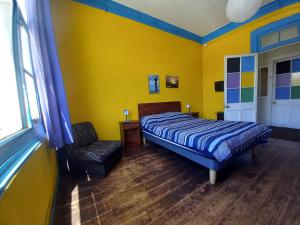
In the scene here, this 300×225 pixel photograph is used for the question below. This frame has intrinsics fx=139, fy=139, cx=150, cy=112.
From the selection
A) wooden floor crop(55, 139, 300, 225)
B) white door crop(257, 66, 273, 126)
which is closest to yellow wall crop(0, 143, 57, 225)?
wooden floor crop(55, 139, 300, 225)

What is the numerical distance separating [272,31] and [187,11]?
2.00m

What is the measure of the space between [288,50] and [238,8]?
3.33 m

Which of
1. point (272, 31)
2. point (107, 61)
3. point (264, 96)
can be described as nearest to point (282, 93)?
point (264, 96)

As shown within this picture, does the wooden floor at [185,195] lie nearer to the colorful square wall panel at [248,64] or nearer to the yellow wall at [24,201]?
the yellow wall at [24,201]

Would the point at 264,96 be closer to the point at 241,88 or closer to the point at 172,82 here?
the point at 241,88

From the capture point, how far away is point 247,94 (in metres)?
3.60

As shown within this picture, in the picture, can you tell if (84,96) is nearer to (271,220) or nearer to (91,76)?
(91,76)

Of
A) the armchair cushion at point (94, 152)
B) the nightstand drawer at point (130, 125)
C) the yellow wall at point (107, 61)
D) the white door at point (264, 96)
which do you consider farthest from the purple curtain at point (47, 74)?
the white door at point (264, 96)

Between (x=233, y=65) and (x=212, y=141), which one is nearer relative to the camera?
(x=212, y=141)

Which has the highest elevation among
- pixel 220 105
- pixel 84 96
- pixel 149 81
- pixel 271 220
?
pixel 149 81

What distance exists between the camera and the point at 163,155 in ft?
9.31

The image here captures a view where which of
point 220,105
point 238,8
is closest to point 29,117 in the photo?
point 238,8

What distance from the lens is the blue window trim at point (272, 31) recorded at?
2.86 metres

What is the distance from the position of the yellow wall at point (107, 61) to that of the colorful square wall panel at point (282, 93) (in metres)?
3.51
